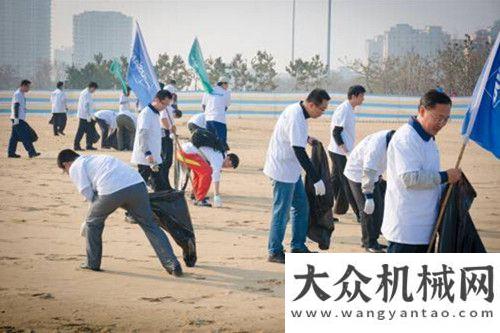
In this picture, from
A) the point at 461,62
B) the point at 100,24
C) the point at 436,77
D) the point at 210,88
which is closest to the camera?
the point at 210,88

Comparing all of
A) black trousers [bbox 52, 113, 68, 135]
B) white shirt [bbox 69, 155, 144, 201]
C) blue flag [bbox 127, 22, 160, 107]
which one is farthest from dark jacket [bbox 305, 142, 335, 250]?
black trousers [bbox 52, 113, 68, 135]

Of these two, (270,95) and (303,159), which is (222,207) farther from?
(270,95)

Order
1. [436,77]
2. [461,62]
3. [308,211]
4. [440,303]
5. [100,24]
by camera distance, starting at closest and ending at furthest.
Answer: [440,303], [308,211], [461,62], [436,77], [100,24]

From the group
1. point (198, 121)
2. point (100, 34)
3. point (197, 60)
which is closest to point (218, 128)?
point (197, 60)

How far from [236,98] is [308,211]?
3036 centimetres

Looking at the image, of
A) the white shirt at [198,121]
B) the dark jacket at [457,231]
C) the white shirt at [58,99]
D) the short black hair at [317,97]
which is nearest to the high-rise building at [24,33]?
the white shirt at [58,99]

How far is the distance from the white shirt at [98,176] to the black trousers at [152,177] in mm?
3126

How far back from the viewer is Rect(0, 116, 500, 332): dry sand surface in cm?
755

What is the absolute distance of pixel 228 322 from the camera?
24.4 ft

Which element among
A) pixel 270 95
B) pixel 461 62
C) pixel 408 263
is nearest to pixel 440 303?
pixel 408 263

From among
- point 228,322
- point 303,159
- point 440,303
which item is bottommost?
point 228,322

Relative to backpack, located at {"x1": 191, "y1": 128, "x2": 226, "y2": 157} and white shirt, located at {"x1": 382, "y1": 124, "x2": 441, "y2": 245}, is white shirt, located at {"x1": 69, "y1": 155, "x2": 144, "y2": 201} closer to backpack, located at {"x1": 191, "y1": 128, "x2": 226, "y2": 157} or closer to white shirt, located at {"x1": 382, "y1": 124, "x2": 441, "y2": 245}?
white shirt, located at {"x1": 382, "y1": 124, "x2": 441, "y2": 245}

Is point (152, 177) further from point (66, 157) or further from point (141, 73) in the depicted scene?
point (66, 157)

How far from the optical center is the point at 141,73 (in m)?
14.0
